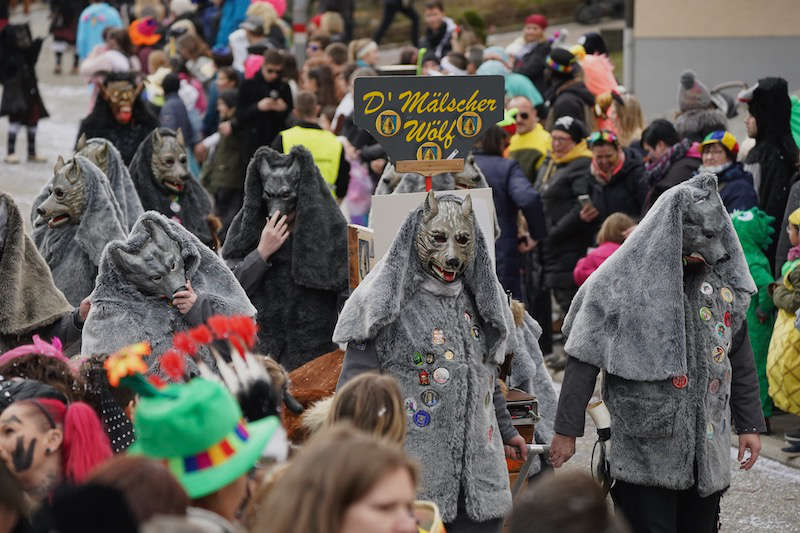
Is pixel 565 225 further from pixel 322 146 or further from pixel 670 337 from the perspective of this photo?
pixel 670 337

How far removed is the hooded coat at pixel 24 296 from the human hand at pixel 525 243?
4859mm

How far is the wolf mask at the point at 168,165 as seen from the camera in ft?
29.8

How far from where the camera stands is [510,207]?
10.7 meters

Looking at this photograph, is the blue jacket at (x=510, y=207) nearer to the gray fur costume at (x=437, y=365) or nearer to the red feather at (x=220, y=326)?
the gray fur costume at (x=437, y=365)

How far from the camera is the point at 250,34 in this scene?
18000 millimetres

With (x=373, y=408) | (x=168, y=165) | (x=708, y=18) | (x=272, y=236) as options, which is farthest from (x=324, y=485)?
(x=708, y=18)

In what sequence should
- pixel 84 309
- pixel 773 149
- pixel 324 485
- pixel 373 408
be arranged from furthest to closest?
pixel 773 149, pixel 84 309, pixel 373 408, pixel 324 485

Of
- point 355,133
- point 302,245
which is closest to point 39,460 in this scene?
point 302,245

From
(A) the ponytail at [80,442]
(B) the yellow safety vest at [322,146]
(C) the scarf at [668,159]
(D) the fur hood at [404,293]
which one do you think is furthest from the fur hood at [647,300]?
(B) the yellow safety vest at [322,146]

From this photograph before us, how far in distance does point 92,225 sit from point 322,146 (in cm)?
385

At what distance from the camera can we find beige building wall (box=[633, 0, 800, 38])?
60.8 ft

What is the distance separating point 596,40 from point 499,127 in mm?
5493

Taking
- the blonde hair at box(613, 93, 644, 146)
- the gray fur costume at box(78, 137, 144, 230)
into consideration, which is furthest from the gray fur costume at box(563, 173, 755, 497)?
the blonde hair at box(613, 93, 644, 146)

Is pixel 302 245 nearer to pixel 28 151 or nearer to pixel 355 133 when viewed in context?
pixel 355 133
